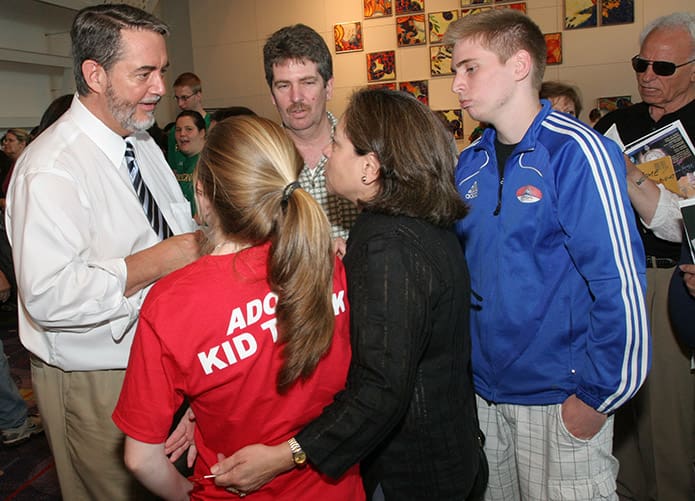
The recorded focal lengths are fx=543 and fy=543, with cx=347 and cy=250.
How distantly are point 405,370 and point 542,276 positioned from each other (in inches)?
26.4

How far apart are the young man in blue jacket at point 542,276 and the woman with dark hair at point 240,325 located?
0.68m

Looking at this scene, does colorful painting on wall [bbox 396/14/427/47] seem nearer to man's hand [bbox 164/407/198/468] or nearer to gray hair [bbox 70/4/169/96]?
gray hair [bbox 70/4/169/96]

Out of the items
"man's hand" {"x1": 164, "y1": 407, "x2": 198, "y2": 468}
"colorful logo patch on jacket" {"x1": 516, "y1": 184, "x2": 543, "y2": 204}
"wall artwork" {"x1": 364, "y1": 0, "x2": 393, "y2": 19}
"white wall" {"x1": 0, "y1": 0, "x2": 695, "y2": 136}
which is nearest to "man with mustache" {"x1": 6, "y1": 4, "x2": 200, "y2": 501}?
"man's hand" {"x1": 164, "y1": 407, "x2": 198, "y2": 468}

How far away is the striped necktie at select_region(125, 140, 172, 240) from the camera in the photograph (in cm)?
196

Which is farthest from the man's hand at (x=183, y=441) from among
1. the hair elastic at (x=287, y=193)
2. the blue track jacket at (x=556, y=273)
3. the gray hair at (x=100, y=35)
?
the gray hair at (x=100, y=35)

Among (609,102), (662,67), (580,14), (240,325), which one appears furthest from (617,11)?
(240,325)

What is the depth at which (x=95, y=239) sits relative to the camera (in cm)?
177

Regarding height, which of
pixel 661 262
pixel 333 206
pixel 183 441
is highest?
pixel 333 206

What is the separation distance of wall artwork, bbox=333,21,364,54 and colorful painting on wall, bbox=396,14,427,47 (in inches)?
20.9

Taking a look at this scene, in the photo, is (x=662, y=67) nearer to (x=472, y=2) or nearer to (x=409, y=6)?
(x=472, y=2)

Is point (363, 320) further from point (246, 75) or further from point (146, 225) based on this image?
point (246, 75)

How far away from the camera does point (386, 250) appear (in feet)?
4.15

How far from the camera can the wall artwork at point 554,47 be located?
21.0 ft

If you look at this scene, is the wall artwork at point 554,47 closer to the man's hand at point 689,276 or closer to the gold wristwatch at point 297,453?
the man's hand at point 689,276
